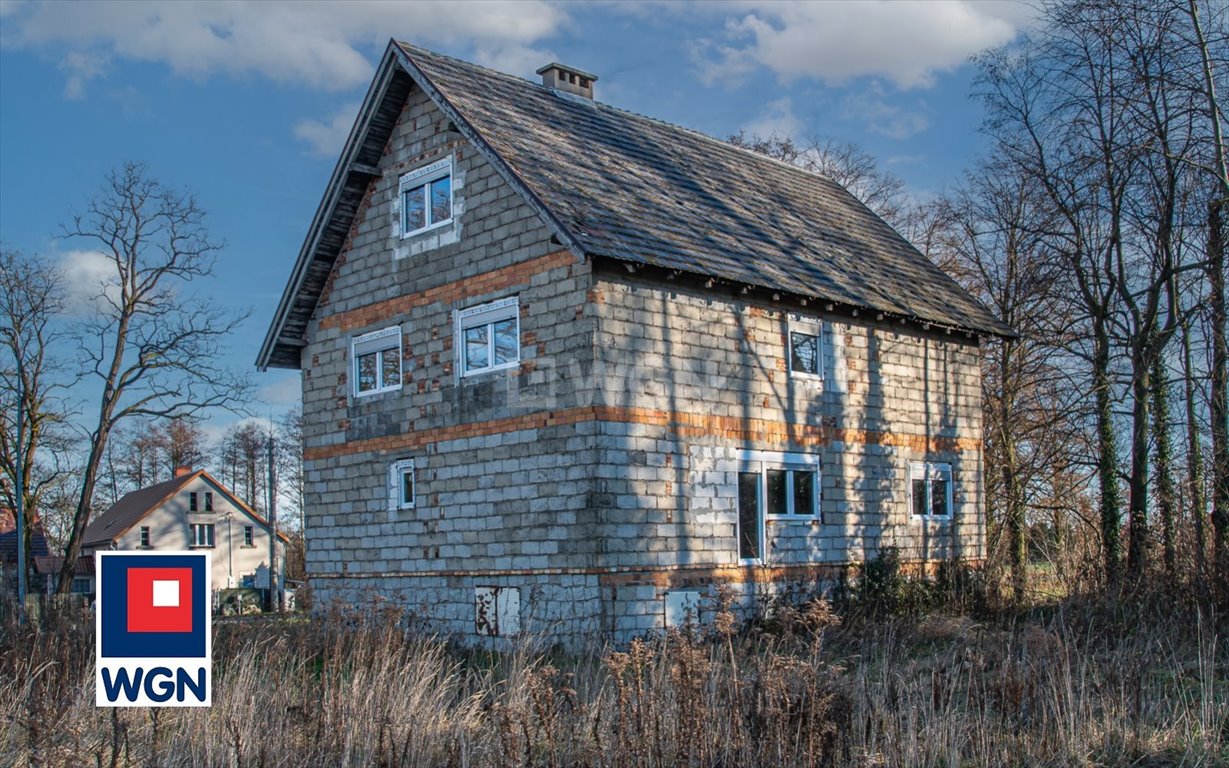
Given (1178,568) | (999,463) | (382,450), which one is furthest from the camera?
(999,463)

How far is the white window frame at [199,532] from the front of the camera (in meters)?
65.2

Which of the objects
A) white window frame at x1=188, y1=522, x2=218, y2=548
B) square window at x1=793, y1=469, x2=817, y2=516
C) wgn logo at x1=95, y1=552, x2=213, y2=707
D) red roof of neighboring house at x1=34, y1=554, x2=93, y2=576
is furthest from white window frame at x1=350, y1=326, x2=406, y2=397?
red roof of neighboring house at x1=34, y1=554, x2=93, y2=576

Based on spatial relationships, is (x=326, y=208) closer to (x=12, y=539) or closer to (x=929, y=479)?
(x=929, y=479)

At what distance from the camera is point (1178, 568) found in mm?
17031

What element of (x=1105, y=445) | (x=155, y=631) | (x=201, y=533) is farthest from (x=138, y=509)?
(x=155, y=631)

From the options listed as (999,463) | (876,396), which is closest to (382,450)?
(876,396)

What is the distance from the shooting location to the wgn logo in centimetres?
547

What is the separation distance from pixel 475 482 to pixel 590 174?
5.46 meters

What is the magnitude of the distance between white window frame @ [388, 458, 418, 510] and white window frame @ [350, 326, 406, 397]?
1.33 m

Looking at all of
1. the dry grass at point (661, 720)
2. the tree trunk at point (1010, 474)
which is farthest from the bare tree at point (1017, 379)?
the dry grass at point (661, 720)

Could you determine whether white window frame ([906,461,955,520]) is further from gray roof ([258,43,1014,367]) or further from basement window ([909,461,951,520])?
gray roof ([258,43,1014,367])

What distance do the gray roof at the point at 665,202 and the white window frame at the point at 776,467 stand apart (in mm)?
2754

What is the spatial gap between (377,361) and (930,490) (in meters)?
10.7

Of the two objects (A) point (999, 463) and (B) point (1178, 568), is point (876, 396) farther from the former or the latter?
(A) point (999, 463)
